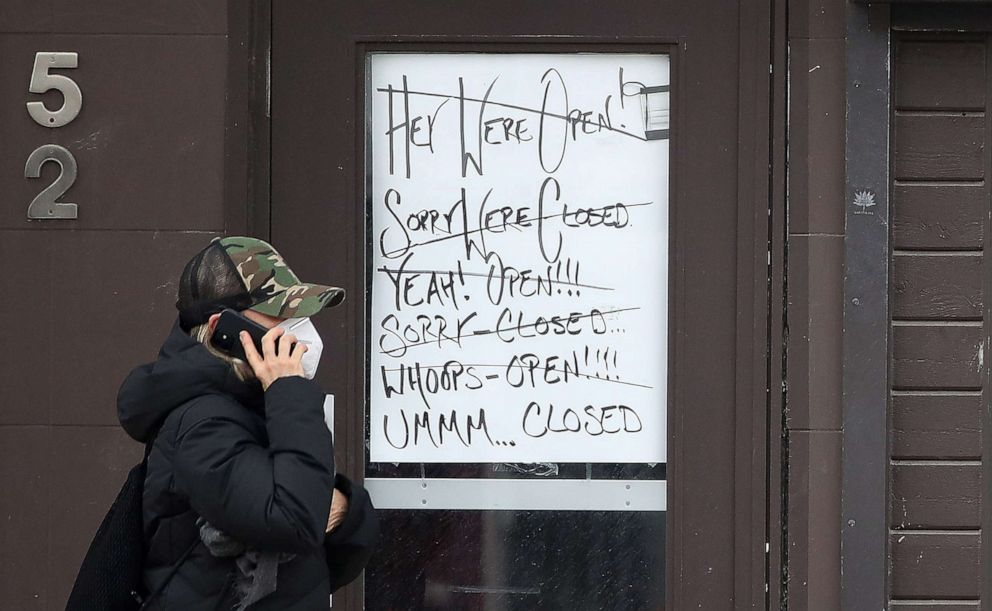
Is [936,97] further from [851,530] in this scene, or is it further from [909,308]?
[851,530]

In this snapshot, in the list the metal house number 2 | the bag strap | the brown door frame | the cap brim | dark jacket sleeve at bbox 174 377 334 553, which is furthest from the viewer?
the brown door frame

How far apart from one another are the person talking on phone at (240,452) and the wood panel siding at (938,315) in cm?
213

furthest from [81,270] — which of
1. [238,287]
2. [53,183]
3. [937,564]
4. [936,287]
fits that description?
[937,564]

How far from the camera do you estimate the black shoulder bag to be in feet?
8.43

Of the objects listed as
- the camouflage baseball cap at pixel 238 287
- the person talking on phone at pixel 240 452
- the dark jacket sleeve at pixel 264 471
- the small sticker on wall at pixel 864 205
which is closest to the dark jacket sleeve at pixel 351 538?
the person talking on phone at pixel 240 452

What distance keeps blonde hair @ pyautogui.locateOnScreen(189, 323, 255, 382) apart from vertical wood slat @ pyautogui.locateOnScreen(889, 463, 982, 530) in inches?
92.9

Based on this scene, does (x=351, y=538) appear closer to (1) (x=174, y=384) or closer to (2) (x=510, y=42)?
(1) (x=174, y=384)

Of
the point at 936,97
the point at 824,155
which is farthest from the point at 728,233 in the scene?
the point at 936,97

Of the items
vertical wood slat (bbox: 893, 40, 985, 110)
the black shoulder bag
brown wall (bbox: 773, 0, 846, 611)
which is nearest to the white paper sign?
brown wall (bbox: 773, 0, 846, 611)

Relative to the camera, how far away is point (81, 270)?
13.4ft

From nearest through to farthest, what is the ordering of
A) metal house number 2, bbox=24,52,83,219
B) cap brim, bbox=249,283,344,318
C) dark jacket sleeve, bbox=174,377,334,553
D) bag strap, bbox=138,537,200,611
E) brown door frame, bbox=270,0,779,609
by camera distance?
dark jacket sleeve, bbox=174,377,334,553 < bag strap, bbox=138,537,200,611 < cap brim, bbox=249,283,344,318 < metal house number 2, bbox=24,52,83,219 < brown door frame, bbox=270,0,779,609

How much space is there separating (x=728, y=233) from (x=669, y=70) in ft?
1.84

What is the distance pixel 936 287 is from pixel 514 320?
4.42 ft

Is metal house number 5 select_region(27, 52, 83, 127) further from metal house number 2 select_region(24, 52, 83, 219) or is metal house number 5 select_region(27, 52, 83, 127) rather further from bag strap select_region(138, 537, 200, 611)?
bag strap select_region(138, 537, 200, 611)
